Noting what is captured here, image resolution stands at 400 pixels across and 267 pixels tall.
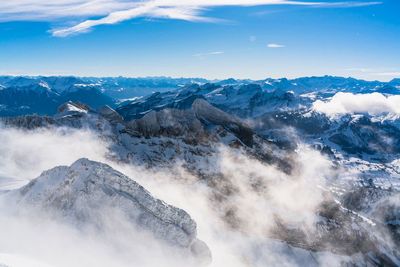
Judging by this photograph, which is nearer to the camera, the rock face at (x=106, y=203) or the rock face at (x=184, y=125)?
the rock face at (x=106, y=203)

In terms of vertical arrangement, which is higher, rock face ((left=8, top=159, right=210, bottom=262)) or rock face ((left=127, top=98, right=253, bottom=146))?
rock face ((left=8, top=159, right=210, bottom=262))

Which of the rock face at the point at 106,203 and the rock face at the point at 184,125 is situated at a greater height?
the rock face at the point at 106,203

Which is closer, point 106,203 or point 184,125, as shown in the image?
point 106,203

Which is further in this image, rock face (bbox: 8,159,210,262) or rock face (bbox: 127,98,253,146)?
rock face (bbox: 127,98,253,146)

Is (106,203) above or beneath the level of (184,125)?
A: above

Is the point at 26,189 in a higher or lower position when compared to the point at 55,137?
higher

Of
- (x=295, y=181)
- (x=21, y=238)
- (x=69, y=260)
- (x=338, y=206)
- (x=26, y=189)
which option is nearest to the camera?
(x=69, y=260)

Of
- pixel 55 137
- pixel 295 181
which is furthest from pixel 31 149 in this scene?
pixel 295 181

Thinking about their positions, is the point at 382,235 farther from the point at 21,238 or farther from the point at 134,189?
the point at 21,238
